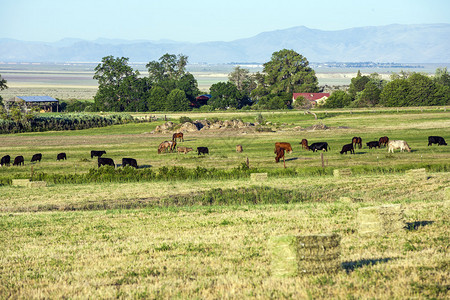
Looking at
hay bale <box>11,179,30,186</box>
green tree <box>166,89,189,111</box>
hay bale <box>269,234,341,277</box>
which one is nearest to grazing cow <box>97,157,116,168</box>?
hay bale <box>11,179,30,186</box>

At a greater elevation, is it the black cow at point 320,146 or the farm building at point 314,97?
the farm building at point 314,97

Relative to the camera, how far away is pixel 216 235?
19672 mm

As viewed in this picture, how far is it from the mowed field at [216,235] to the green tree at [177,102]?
77640 mm

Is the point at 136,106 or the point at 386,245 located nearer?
the point at 386,245

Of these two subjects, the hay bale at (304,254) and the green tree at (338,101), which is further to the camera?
the green tree at (338,101)

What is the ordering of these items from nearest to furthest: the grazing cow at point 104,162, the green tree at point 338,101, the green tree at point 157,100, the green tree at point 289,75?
the grazing cow at point 104,162 → the green tree at point 338,101 → the green tree at point 157,100 → the green tree at point 289,75

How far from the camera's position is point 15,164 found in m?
50.8

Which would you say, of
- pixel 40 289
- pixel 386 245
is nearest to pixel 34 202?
pixel 40 289

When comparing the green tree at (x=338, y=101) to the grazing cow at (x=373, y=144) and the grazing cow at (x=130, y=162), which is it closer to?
the grazing cow at (x=373, y=144)

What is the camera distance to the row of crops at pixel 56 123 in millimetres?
87812

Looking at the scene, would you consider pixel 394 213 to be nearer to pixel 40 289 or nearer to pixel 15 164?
pixel 40 289

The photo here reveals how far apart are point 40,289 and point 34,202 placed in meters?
18.9

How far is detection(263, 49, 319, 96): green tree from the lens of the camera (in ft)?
475

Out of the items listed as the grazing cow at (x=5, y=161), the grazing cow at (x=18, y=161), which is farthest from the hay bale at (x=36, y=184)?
the grazing cow at (x=5, y=161)
